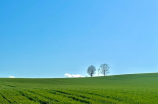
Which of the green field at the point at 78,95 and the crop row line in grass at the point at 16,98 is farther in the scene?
the crop row line in grass at the point at 16,98

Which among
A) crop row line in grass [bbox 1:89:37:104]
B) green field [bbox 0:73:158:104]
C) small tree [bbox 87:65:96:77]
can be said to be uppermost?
small tree [bbox 87:65:96:77]

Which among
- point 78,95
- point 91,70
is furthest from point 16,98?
point 91,70

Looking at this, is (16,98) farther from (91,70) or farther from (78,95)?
(91,70)

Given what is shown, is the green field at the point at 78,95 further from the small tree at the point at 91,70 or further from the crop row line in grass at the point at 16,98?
the small tree at the point at 91,70

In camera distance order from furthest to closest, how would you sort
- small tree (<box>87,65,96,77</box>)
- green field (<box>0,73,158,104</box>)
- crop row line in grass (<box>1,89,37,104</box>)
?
small tree (<box>87,65,96,77</box>)
crop row line in grass (<box>1,89,37,104</box>)
green field (<box>0,73,158,104</box>)

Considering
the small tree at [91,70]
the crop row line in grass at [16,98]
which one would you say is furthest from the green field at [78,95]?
the small tree at [91,70]

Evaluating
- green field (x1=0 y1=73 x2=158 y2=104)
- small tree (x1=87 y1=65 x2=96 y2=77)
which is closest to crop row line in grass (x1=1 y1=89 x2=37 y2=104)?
green field (x1=0 y1=73 x2=158 y2=104)

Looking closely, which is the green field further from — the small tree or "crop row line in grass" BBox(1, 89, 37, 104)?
the small tree

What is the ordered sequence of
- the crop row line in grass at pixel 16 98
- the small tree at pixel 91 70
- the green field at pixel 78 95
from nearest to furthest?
the green field at pixel 78 95 → the crop row line in grass at pixel 16 98 → the small tree at pixel 91 70

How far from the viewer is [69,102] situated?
53.2ft

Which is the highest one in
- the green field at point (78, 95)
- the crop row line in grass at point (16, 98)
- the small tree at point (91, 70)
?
the small tree at point (91, 70)

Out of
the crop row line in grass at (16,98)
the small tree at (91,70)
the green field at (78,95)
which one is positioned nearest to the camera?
the green field at (78,95)

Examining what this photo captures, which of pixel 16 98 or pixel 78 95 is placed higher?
pixel 78 95

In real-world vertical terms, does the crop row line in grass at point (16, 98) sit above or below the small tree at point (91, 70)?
below
